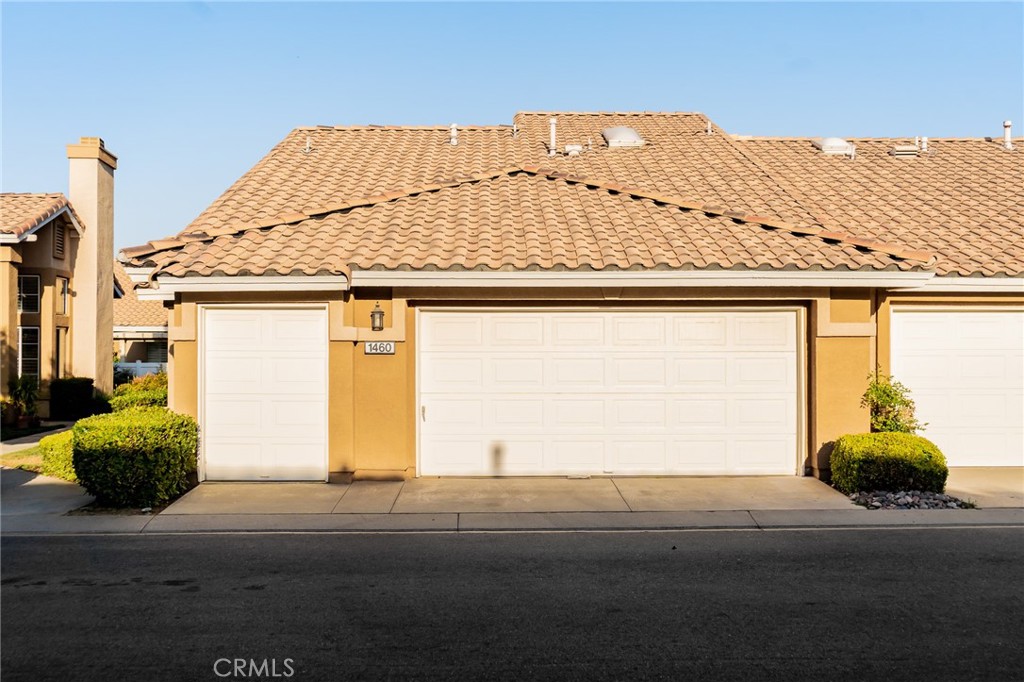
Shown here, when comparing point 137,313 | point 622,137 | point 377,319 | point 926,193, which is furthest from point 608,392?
point 137,313

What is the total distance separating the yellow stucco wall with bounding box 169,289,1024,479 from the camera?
35.9ft

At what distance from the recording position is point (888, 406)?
11.1 m

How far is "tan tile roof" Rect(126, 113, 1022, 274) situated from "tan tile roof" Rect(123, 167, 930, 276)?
4 cm

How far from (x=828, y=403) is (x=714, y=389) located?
169 cm

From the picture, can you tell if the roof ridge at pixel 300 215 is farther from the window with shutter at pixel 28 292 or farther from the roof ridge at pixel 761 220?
the window with shutter at pixel 28 292


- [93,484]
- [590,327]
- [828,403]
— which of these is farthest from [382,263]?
[828,403]

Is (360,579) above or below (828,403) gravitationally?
below

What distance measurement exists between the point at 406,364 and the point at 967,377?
9201 mm

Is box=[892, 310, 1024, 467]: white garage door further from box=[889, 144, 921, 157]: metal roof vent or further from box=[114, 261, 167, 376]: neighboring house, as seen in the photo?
box=[114, 261, 167, 376]: neighboring house

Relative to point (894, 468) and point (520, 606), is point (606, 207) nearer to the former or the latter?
point (894, 468)

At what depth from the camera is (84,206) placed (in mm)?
23172

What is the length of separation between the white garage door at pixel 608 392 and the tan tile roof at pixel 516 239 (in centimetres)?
96

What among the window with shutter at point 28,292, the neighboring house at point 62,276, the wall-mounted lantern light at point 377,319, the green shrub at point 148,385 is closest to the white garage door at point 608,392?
the wall-mounted lantern light at point 377,319

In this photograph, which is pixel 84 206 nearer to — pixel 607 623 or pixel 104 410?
pixel 104 410
